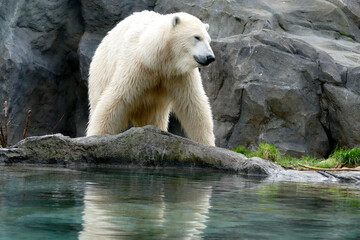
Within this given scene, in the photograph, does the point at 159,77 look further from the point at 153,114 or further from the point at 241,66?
the point at 241,66

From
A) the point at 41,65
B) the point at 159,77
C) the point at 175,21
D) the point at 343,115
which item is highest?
the point at 41,65

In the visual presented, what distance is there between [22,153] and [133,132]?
1.16 meters

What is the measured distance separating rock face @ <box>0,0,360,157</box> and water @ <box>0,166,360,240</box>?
362cm

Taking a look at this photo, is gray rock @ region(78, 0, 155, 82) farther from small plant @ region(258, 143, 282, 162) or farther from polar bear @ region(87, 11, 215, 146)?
small plant @ region(258, 143, 282, 162)

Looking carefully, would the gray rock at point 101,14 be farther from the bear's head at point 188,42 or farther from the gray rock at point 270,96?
the bear's head at point 188,42

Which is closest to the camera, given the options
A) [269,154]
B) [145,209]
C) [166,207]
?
[145,209]

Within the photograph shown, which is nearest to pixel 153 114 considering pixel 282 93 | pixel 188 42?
pixel 188 42

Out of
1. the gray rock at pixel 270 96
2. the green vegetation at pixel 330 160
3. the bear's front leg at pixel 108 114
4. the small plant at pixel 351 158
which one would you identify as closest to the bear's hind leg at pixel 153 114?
the bear's front leg at pixel 108 114

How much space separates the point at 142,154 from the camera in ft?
19.5

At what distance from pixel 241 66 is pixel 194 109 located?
6.64 ft

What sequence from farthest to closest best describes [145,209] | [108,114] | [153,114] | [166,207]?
[153,114], [108,114], [166,207], [145,209]

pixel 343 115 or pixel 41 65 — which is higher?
pixel 41 65

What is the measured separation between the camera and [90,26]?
11125mm

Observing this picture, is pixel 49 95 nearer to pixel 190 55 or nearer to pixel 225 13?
pixel 225 13
